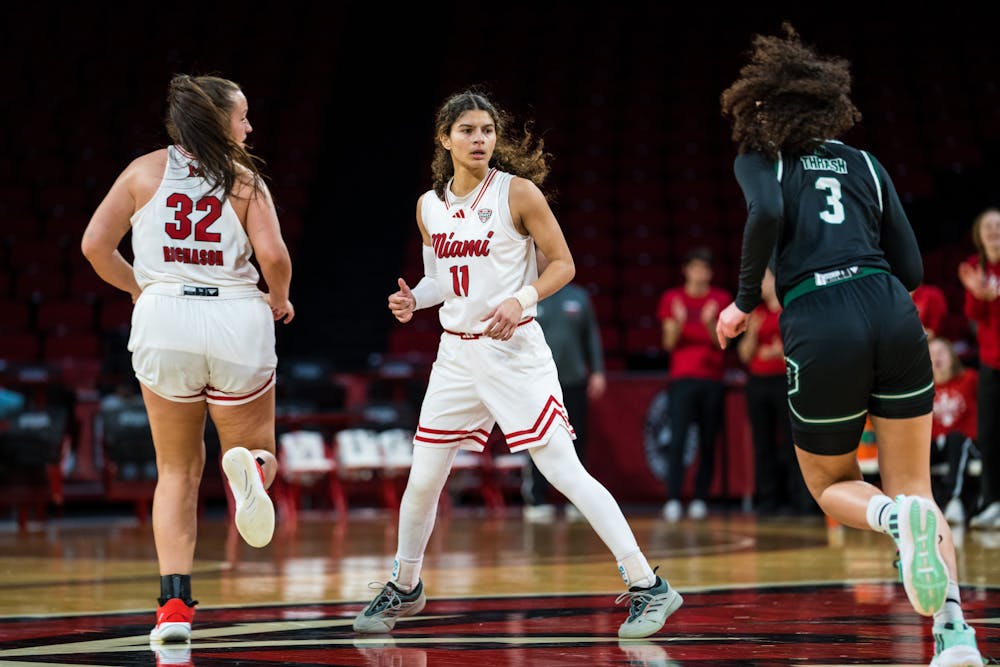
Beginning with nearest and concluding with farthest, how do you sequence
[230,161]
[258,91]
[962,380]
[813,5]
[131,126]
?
[230,161] < [962,380] < [131,126] < [258,91] < [813,5]

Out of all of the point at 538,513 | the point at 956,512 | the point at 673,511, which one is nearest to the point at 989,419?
the point at 956,512

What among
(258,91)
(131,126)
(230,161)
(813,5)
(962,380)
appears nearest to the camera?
(230,161)

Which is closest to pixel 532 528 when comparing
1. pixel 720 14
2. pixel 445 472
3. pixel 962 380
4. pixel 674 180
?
pixel 962 380

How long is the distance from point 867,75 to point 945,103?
1.16 meters

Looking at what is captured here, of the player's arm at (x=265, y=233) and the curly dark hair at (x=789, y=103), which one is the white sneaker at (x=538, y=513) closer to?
the player's arm at (x=265, y=233)

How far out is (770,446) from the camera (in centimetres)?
1152

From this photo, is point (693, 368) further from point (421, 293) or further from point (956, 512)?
point (421, 293)

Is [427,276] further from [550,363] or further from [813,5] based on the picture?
[813,5]

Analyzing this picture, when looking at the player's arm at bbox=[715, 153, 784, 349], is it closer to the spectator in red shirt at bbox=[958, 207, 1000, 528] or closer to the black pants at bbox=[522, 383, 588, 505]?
the spectator in red shirt at bbox=[958, 207, 1000, 528]

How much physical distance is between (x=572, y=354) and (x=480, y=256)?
681cm

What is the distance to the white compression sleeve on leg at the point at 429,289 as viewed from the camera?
4844 millimetres

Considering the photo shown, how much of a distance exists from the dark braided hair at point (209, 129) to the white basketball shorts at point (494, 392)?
883 millimetres

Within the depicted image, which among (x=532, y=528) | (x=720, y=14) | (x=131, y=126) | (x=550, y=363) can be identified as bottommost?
(x=532, y=528)

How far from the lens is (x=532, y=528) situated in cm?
1027
